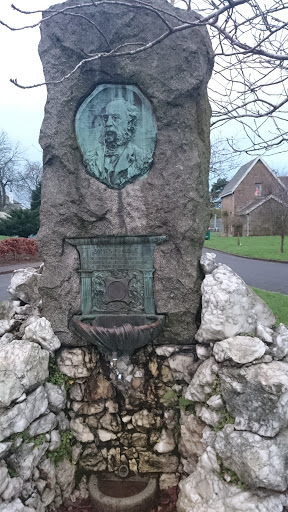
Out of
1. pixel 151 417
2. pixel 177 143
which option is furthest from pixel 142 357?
pixel 177 143

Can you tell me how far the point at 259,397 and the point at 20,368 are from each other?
6.02 feet

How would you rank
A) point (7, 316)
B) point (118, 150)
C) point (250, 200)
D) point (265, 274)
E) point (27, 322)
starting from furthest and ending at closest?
point (250, 200) → point (265, 274) → point (7, 316) → point (27, 322) → point (118, 150)

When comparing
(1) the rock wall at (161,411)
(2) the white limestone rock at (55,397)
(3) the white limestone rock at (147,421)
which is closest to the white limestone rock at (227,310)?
(1) the rock wall at (161,411)

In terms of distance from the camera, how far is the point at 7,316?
385cm

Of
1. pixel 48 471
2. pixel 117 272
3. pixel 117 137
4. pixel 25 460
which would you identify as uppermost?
pixel 117 137

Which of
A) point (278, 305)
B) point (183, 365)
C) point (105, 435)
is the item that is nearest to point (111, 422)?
point (105, 435)

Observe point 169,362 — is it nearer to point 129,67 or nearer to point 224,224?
point 129,67

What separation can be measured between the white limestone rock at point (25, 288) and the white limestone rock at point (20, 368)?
0.76 metres

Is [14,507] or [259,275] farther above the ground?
[259,275]

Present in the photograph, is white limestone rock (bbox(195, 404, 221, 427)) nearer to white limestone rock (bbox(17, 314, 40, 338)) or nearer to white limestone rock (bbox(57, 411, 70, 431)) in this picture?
white limestone rock (bbox(57, 411, 70, 431))

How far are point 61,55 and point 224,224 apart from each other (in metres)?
31.4

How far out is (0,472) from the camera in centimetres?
260

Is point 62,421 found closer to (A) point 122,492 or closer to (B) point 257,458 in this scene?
(A) point 122,492

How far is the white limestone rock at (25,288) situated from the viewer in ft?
12.8
